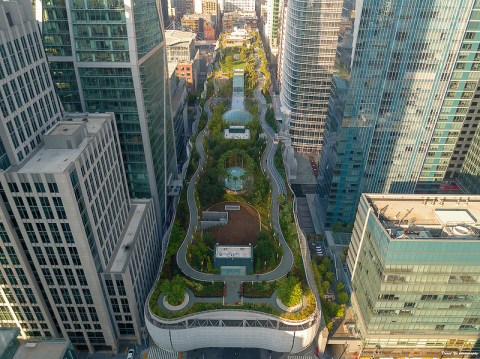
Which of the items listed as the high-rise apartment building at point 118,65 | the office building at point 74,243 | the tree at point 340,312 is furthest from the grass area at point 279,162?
the office building at point 74,243

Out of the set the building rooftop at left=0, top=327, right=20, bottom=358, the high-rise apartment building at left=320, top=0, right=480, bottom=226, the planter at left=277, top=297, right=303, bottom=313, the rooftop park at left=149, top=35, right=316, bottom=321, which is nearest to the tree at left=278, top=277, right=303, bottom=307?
the rooftop park at left=149, top=35, right=316, bottom=321

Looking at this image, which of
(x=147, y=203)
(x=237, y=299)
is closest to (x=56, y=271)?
(x=147, y=203)

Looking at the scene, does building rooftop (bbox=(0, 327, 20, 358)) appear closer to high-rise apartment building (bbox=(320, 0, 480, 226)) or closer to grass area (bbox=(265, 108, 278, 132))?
high-rise apartment building (bbox=(320, 0, 480, 226))

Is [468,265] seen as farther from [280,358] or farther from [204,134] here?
[204,134]

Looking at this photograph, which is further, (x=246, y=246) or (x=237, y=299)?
(x=246, y=246)

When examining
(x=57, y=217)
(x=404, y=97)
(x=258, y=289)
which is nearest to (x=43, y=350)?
(x=57, y=217)

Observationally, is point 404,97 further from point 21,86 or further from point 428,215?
point 21,86
